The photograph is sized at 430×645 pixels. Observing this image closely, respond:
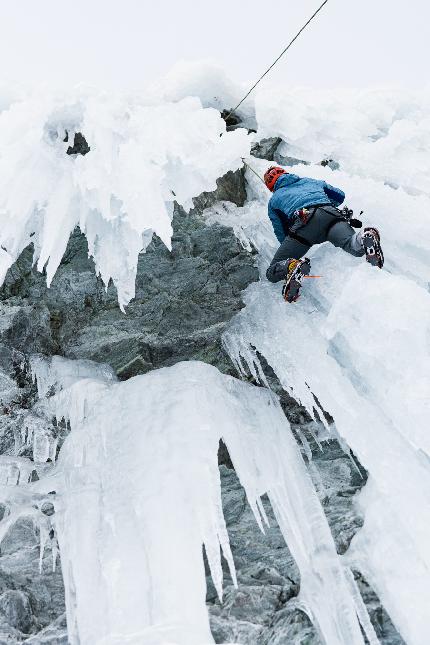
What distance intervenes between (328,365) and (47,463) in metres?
2.52

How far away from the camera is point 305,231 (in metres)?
4.23

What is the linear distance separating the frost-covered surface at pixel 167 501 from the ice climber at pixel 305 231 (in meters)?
1.17

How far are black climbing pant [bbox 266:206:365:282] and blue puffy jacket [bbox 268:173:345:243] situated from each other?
141mm

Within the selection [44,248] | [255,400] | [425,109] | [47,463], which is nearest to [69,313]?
[44,248]

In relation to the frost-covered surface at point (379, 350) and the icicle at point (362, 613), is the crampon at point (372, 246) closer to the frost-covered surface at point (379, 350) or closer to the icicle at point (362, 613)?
the frost-covered surface at point (379, 350)

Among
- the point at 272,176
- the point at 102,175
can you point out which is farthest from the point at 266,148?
the point at 102,175

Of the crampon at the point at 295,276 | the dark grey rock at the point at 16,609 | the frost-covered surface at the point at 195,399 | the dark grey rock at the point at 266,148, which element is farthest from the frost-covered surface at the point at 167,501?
the dark grey rock at the point at 266,148

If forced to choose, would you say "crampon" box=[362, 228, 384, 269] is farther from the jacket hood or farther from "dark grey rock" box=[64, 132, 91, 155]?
"dark grey rock" box=[64, 132, 91, 155]

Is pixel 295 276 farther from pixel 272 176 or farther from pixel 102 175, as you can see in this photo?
pixel 102 175

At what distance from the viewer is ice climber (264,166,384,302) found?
398cm

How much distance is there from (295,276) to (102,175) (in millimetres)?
1866

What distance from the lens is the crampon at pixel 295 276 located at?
4.04 m

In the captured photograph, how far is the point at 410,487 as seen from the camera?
10.4 feet

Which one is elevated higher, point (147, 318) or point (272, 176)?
point (272, 176)
